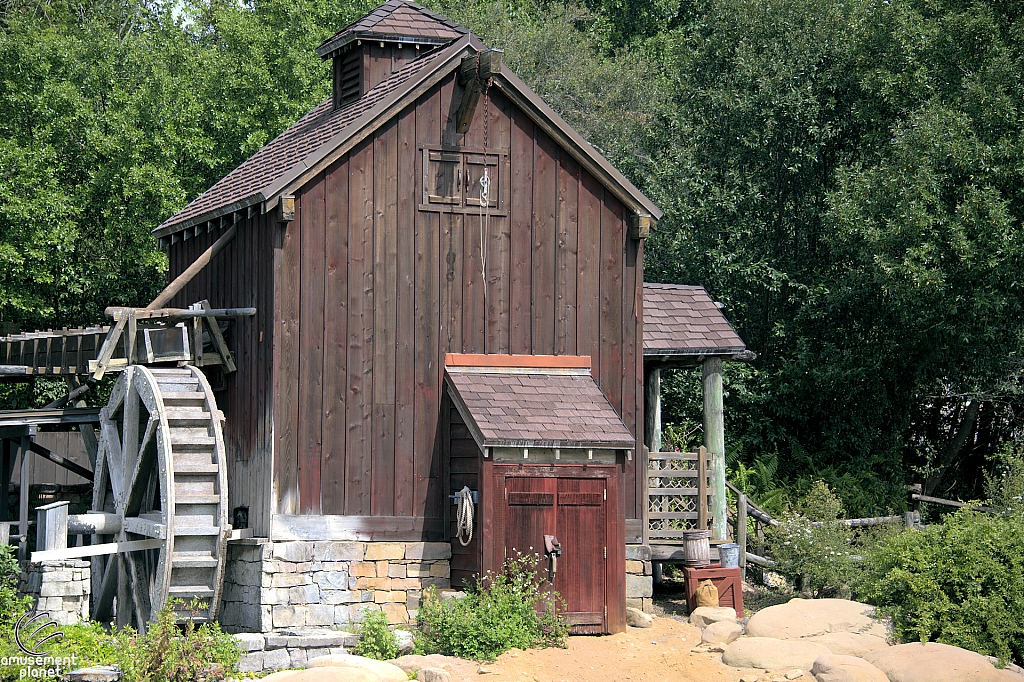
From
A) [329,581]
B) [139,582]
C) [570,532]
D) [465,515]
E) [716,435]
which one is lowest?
[139,582]

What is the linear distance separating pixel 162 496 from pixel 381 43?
294 inches

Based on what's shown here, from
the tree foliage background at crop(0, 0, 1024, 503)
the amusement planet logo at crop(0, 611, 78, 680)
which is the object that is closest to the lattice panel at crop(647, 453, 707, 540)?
the tree foliage background at crop(0, 0, 1024, 503)

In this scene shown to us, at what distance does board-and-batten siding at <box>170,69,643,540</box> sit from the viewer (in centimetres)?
1573

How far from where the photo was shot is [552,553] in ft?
49.7

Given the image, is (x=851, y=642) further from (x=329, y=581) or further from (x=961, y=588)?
(x=329, y=581)

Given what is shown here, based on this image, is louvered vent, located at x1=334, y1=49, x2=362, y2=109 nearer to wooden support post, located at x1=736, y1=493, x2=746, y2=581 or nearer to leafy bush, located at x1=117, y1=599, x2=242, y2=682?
wooden support post, located at x1=736, y1=493, x2=746, y2=581

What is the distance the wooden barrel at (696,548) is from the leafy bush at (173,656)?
252 inches

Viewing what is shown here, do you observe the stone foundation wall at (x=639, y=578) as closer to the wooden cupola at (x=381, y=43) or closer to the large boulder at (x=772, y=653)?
the large boulder at (x=772, y=653)

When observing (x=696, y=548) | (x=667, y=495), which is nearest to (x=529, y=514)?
(x=696, y=548)

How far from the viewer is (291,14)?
2844 cm

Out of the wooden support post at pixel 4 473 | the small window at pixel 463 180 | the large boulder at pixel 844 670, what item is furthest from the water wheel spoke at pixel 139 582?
the large boulder at pixel 844 670

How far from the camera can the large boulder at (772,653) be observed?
13.4 m

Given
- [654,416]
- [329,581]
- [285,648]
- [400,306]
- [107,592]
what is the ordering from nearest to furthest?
[285,648]
[329,581]
[400,306]
[107,592]
[654,416]

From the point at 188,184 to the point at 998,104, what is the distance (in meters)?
Result: 15.2
